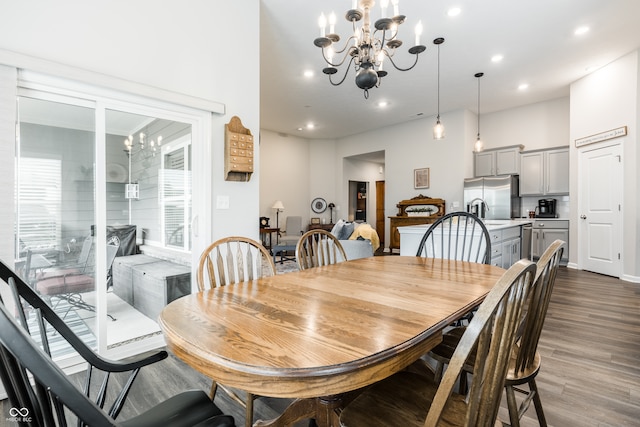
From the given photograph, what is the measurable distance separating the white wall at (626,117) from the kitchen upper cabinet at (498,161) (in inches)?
53.6

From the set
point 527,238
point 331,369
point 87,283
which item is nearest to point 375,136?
point 527,238

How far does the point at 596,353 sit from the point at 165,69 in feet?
13.0

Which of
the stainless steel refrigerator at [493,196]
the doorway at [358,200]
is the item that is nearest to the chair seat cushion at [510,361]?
the stainless steel refrigerator at [493,196]

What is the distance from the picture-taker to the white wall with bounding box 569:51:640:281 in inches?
174

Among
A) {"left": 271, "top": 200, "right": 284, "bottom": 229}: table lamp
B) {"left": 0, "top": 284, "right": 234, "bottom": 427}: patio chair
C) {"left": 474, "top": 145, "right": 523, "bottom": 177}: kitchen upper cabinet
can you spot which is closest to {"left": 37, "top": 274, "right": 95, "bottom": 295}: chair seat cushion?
{"left": 0, "top": 284, "right": 234, "bottom": 427}: patio chair

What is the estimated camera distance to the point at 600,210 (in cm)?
503

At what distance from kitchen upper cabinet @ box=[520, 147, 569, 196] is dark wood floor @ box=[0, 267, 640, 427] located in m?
3.27

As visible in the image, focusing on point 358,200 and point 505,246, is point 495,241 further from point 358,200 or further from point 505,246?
point 358,200

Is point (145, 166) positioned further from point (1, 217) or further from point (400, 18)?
point (400, 18)

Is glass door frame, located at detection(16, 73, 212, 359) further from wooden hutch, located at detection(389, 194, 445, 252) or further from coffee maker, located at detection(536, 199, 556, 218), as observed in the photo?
coffee maker, located at detection(536, 199, 556, 218)

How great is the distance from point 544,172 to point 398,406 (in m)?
6.69

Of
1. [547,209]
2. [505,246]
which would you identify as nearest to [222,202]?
[505,246]

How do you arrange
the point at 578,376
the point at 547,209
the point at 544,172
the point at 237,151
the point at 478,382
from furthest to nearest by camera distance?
1. the point at 547,209
2. the point at 544,172
3. the point at 237,151
4. the point at 578,376
5. the point at 478,382

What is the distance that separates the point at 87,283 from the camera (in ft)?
7.43
